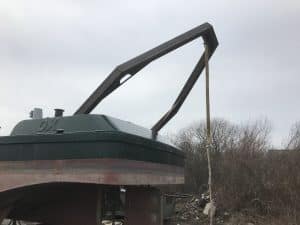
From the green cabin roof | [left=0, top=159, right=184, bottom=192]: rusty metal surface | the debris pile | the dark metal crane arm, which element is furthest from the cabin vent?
the debris pile

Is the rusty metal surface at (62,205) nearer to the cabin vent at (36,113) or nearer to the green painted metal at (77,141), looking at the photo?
the green painted metal at (77,141)

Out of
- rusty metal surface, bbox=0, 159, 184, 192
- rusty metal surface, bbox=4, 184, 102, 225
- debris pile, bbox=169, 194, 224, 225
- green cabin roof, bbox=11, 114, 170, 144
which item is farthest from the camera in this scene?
debris pile, bbox=169, 194, 224, 225

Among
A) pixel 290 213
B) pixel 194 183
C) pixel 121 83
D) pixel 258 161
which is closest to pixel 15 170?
pixel 121 83

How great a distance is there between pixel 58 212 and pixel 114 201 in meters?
0.96

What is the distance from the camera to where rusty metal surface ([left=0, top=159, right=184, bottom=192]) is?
18.8 feet

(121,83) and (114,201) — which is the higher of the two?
(121,83)

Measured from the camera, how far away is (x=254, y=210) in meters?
19.5

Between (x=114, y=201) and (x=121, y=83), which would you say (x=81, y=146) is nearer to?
(x=121, y=83)

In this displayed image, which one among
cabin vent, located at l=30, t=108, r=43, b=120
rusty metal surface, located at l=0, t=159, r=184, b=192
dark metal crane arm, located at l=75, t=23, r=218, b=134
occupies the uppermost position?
dark metal crane arm, located at l=75, t=23, r=218, b=134

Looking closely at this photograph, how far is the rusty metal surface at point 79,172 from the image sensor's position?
5723 mm

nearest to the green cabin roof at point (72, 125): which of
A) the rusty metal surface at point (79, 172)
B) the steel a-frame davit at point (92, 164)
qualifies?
the steel a-frame davit at point (92, 164)

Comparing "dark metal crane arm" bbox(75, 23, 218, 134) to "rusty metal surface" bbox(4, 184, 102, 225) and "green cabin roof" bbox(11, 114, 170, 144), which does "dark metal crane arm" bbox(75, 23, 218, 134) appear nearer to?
"green cabin roof" bbox(11, 114, 170, 144)

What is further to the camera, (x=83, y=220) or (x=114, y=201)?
(x=114, y=201)

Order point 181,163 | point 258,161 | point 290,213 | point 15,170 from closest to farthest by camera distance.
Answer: point 15,170 → point 181,163 → point 290,213 → point 258,161
